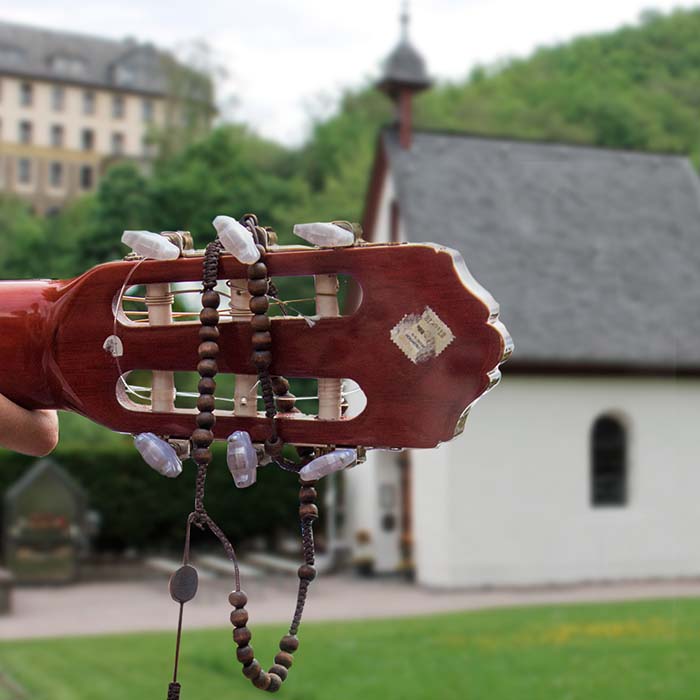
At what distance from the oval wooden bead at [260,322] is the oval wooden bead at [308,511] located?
25 centimetres

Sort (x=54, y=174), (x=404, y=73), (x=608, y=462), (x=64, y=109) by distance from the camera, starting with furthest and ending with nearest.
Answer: (x=64, y=109) < (x=54, y=174) < (x=404, y=73) < (x=608, y=462)

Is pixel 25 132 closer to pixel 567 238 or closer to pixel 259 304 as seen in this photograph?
pixel 567 238

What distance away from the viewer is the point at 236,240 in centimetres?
162

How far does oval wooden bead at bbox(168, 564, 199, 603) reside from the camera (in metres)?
1.71

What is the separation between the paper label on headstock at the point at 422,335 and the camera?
1.54 metres

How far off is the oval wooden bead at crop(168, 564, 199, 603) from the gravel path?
14966mm

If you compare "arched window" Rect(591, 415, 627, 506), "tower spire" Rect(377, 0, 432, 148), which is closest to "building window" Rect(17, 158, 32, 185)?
"tower spire" Rect(377, 0, 432, 148)

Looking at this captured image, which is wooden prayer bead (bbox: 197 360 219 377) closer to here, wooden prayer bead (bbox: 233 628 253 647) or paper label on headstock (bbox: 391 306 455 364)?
paper label on headstock (bbox: 391 306 455 364)

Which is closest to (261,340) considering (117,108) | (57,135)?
(57,135)

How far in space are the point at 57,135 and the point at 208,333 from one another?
300 ft

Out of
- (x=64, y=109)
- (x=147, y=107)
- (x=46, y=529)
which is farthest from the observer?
(x=147, y=107)

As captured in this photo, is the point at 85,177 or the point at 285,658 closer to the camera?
the point at 285,658

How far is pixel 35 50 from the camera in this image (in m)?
91.0

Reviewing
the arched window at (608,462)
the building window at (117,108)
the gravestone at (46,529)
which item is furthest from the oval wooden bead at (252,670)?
the building window at (117,108)
